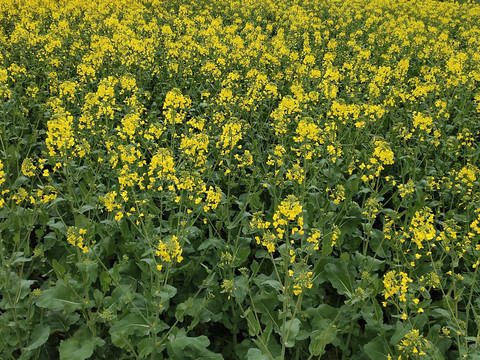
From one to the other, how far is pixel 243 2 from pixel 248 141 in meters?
11.2

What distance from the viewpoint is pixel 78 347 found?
9.61 ft

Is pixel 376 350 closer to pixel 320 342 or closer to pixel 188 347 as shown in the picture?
pixel 320 342

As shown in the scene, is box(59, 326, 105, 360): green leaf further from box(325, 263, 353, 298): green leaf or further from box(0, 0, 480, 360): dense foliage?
box(325, 263, 353, 298): green leaf

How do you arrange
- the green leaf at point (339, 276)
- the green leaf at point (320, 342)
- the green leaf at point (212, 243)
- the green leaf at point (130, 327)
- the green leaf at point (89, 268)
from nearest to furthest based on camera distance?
the green leaf at point (320, 342), the green leaf at point (130, 327), the green leaf at point (89, 268), the green leaf at point (339, 276), the green leaf at point (212, 243)

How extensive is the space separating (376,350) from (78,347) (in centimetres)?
206

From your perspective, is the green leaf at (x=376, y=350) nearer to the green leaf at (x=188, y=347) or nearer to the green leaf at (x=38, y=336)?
the green leaf at (x=188, y=347)

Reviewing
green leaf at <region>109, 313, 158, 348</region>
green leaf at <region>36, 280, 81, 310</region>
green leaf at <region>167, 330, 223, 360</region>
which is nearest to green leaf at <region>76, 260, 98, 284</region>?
green leaf at <region>36, 280, 81, 310</region>

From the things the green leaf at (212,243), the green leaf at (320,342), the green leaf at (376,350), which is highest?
the green leaf at (320,342)

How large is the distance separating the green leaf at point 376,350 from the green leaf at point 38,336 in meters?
2.22

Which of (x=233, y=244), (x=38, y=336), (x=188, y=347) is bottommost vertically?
(x=38, y=336)

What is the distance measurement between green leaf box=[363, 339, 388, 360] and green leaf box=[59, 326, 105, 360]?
185 cm

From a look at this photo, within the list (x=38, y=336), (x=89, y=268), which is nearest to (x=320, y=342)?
(x=89, y=268)

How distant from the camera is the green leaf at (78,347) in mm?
2824

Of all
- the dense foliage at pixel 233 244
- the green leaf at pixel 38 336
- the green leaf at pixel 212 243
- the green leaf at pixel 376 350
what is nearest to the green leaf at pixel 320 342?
the dense foliage at pixel 233 244
